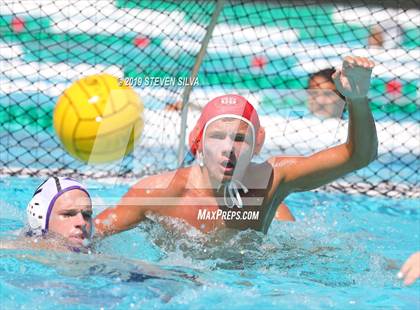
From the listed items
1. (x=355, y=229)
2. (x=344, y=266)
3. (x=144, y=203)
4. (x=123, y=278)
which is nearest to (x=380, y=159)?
(x=355, y=229)

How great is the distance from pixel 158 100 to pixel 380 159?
6.89 feet

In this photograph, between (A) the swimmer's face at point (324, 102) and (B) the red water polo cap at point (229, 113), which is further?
(A) the swimmer's face at point (324, 102)

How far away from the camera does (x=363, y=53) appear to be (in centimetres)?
844

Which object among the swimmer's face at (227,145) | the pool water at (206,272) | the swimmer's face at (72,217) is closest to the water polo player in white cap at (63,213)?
the swimmer's face at (72,217)

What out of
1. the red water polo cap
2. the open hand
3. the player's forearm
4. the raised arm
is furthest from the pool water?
the open hand

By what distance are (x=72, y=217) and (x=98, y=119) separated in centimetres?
48

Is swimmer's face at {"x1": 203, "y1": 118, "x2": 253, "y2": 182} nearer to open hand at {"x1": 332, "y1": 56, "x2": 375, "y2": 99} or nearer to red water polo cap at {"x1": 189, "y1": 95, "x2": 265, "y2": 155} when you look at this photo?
red water polo cap at {"x1": 189, "y1": 95, "x2": 265, "y2": 155}

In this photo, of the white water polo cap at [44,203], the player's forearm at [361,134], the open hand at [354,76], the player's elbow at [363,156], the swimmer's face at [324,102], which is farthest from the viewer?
the swimmer's face at [324,102]

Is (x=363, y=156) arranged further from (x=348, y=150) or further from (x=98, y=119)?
(x=98, y=119)

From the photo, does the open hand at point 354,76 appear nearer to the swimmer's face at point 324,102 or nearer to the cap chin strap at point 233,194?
the cap chin strap at point 233,194

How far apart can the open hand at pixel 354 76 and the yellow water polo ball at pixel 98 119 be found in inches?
42.6

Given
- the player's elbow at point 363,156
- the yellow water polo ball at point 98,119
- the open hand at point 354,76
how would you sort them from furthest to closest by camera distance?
the yellow water polo ball at point 98,119 → the player's elbow at point 363,156 → the open hand at point 354,76

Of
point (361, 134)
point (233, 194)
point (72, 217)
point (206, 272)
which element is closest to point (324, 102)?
point (233, 194)

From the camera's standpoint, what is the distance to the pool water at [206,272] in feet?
10.9
